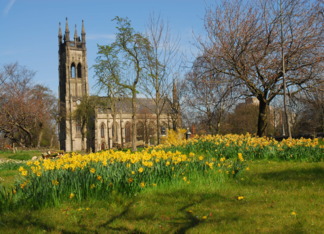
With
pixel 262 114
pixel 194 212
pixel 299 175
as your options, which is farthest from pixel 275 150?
pixel 194 212

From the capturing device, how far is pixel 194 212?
4.54 meters

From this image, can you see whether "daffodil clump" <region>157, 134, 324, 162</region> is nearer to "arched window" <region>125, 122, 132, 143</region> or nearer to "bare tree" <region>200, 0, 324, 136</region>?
"bare tree" <region>200, 0, 324, 136</region>

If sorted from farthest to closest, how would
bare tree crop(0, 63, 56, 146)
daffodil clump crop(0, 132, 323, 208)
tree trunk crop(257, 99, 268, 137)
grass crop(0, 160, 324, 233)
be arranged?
bare tree crop(0, 63, 56, 146), tree trunk crop(257, 99, 268, 137), daffodil clump crop(0, 132, 323, 208), grass crop(0, 160, 324, 233)

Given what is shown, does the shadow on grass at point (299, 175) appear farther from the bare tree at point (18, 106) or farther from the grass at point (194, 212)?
the bare tree at point (18, 106)

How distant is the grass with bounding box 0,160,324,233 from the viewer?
12.9 ft

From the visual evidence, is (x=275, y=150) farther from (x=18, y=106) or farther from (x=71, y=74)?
(x=71, y=74)

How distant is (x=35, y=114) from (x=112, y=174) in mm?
38170

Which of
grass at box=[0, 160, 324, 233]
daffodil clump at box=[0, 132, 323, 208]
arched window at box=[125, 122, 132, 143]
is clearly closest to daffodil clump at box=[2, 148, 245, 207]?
daffodil clump at box=[0, 132, 323, 208]

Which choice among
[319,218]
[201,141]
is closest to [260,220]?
[319,218]

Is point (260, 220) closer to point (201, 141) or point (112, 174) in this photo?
point (112, 174)

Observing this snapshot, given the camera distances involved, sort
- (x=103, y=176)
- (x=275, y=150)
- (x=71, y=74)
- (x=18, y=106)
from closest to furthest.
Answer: (x=103, y=176)
(x=275, y=150)
(x=18, y=106)
(x=71, y=74)

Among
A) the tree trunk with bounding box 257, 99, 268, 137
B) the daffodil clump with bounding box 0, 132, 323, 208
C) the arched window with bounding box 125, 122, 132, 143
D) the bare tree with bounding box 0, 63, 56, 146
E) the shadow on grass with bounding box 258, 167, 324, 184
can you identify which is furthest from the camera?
the arched window with bounding box 125, 122, 132, 143

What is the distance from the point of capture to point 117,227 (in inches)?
158

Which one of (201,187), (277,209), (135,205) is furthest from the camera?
(201,187)
